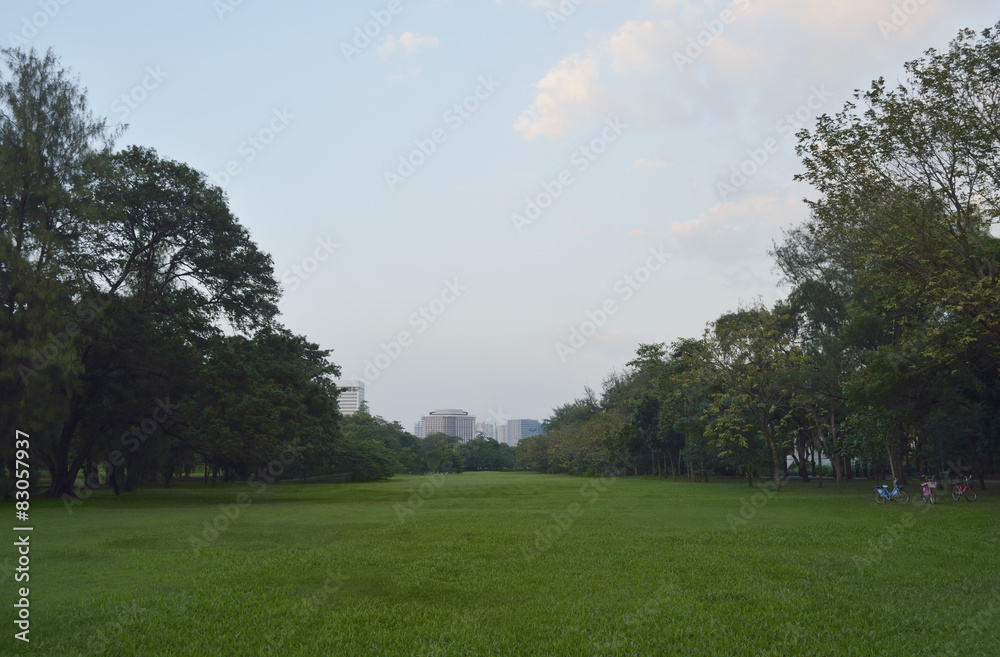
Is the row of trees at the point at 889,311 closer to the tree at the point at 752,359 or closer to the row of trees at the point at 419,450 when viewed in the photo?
the tree at the point at 752,359

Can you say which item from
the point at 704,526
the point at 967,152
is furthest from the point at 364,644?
the point at 967,152

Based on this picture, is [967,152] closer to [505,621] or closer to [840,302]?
[505,621]

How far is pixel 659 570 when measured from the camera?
410 inches

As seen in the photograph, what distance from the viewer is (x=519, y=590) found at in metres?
9.05

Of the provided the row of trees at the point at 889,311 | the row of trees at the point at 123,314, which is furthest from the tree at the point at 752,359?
the row of trees at the point at 123,314

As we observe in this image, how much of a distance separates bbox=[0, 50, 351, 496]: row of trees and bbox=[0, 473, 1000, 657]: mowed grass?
12.3 meters

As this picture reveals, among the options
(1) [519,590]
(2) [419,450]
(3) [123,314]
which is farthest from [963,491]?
(2) [419,450]

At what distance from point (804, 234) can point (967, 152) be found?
21.5 m

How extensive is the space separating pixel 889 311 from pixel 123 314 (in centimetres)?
3639

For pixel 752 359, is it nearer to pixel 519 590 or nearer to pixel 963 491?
pixel 963 491

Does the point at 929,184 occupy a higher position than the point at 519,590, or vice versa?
the point at 929,184

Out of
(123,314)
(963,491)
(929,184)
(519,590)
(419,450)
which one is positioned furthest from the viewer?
(419,450)

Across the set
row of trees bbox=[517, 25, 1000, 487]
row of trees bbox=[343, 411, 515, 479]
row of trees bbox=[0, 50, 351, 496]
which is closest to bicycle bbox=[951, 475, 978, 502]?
row of trees bbox=[517, 25, 1000, 487]

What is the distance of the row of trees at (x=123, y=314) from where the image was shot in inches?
985
